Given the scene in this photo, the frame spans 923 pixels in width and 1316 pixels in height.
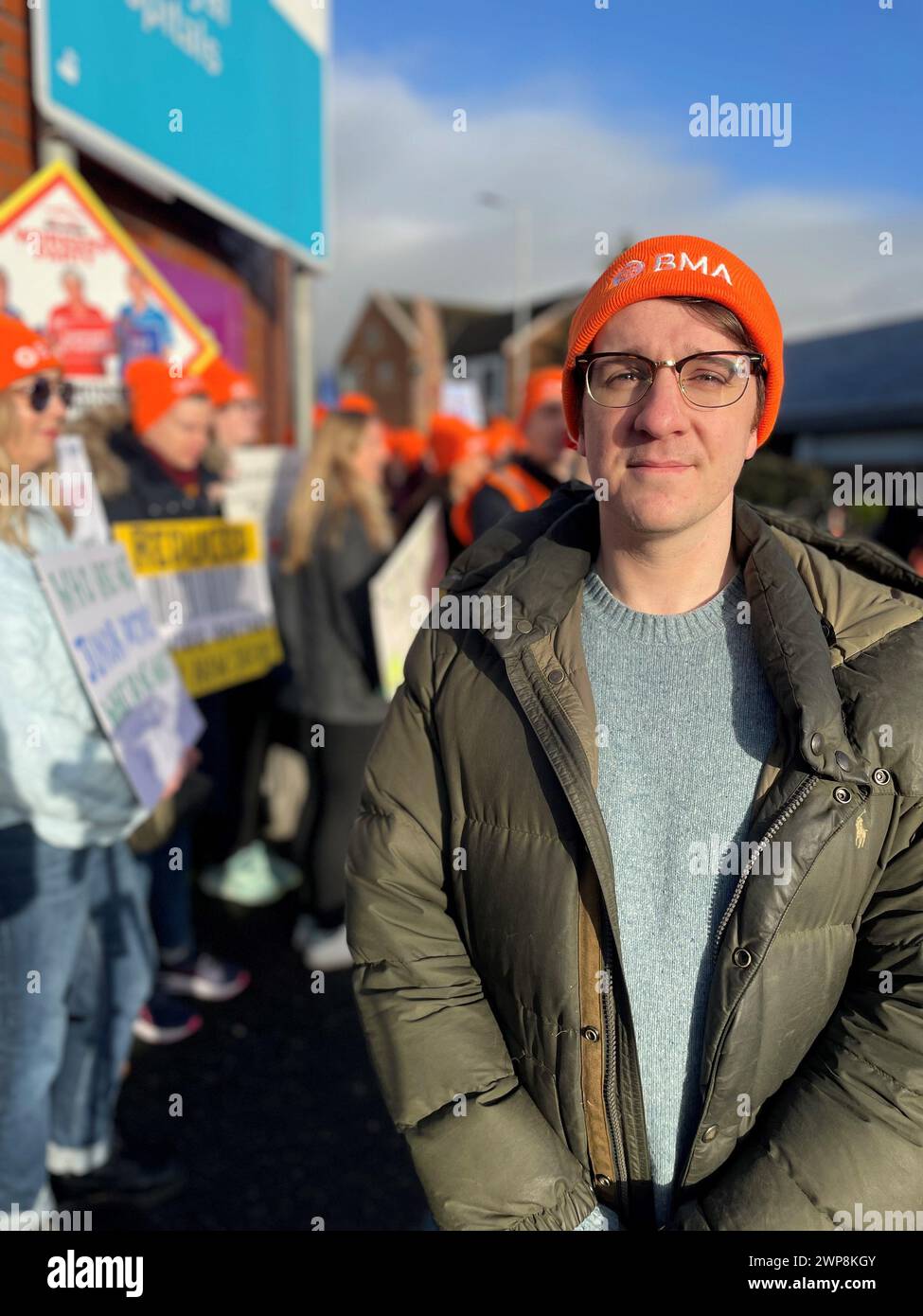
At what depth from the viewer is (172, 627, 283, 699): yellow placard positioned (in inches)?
165

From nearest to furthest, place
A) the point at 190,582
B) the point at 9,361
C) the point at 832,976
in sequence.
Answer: the point at 832,976 < the point at 9,361 < the point at 190,582

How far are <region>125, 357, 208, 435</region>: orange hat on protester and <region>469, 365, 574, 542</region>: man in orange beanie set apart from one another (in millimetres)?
1386

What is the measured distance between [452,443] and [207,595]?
297cm

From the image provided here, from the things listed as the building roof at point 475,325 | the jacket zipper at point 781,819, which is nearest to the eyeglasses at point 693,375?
the jacket zipper at point 781,819

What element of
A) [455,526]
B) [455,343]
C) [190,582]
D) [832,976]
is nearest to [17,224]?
[190,582]

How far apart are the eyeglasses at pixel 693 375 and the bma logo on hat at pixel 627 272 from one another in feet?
0.38

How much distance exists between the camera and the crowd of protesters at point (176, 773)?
8.14 feet

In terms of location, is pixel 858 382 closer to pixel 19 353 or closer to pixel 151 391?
pixel 151 391

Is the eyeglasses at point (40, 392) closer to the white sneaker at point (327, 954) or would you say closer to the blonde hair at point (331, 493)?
the blonde hair at point (331, 493)
